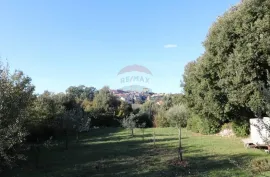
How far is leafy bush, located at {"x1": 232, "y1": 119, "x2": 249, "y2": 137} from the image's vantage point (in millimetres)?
22062

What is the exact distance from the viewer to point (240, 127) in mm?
22547

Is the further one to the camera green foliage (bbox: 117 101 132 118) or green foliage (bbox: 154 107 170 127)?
green foliage (bbox: 117 101 132 118)

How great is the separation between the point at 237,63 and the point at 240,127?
7.19 metres

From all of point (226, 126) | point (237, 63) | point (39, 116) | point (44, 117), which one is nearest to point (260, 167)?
point (237, 63)

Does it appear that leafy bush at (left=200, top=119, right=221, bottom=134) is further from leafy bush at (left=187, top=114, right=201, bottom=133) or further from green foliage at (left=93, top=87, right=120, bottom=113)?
green foliage at (left=93, top=87, right=120, bottom=113)

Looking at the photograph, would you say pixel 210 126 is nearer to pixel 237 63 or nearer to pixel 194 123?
pixel 194 123

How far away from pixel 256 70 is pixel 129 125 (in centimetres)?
1531

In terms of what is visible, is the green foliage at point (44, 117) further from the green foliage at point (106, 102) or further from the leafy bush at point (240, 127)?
the green foliage at point (106, 102)

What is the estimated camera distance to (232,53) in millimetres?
18812

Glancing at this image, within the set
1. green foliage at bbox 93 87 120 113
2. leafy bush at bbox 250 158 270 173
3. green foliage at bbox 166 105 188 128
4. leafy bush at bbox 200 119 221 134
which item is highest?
green foliage at bbox 93 87 120 113

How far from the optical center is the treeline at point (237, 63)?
17375 mm

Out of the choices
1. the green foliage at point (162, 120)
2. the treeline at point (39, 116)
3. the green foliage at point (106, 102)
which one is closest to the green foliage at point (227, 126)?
the treeline at point (39, 116)

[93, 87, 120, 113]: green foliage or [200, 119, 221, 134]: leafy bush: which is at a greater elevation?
[93, 87, 120, 113]: green foliage

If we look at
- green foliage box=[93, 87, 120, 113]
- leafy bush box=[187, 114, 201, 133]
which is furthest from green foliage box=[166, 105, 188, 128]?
green foliage box=[93, 87, 120, 113]
